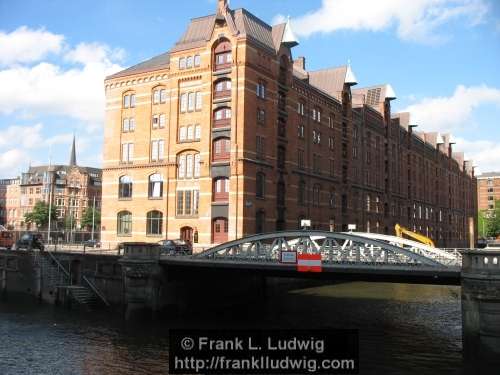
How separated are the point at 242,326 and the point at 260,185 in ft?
63.5

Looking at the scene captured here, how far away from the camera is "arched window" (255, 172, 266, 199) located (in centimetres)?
4790

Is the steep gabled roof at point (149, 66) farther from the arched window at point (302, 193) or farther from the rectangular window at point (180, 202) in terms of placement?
the arched window at point (302, 193)

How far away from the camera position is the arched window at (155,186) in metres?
51.4

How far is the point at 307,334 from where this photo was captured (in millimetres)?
27203

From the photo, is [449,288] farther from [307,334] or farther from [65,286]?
[65,286]

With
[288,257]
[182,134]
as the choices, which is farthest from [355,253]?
[182,134]

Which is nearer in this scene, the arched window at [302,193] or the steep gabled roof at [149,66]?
the steep gabled roof at [149,66]

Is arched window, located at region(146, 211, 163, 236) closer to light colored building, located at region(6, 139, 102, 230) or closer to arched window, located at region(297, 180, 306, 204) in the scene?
arched window, located at region(297, 180, 306, 204)

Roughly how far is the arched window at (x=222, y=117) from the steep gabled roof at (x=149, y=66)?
820cm

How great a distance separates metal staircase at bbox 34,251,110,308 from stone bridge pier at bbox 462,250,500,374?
80.8ft

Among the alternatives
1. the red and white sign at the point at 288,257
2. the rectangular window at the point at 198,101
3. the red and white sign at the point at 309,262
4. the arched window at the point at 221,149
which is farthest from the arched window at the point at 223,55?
the red and white sign at the point at 309,262

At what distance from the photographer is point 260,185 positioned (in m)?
48.6

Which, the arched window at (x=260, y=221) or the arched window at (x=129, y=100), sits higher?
the arched window at (x=129, y=100)

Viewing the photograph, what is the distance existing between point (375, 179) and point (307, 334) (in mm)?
48845
